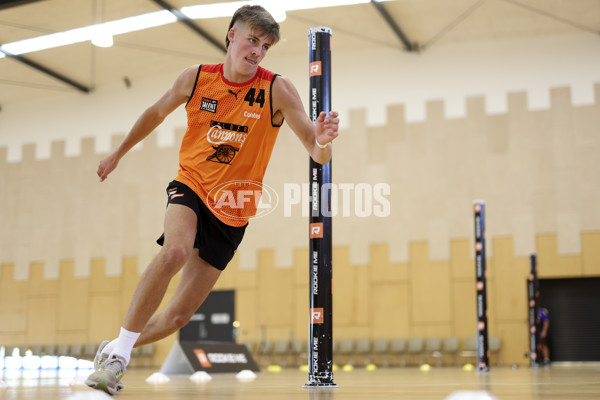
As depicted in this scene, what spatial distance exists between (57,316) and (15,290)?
1.80 meters

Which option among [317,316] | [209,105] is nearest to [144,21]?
[317,316]

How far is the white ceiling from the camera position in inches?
651

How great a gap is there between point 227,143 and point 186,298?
2.82 feet

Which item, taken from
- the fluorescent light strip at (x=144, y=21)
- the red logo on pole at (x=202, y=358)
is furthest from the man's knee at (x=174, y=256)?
the fluorescent light strip at (x=144, y=21)

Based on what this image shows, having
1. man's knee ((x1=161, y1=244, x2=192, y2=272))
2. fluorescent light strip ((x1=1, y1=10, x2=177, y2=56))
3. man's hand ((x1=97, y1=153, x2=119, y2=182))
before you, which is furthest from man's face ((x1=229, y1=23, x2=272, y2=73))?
fluorescent light strip ((x1=1, y1=10, x2=177, y2=56))

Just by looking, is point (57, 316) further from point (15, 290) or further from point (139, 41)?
Answer: point (139, 41)

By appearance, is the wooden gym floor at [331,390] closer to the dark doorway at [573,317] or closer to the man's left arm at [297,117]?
Result: the man's left arm at [297,117]

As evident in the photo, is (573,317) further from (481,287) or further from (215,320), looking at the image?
(215,320)

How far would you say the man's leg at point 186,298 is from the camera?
3568 millimetres

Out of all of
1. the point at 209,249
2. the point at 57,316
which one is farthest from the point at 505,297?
the point at 209,249

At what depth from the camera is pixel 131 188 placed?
2014cm

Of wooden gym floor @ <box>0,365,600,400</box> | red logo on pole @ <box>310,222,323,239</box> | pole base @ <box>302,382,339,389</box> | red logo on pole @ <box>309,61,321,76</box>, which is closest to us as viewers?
wooden gym floor @ <box>0,365,600,400</box>

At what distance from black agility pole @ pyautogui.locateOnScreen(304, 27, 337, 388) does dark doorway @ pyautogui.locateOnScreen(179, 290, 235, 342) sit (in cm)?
1442

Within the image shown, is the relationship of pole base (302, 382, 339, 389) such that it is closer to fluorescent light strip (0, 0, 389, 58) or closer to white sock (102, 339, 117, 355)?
white sock (102, 339, 117, 355)
